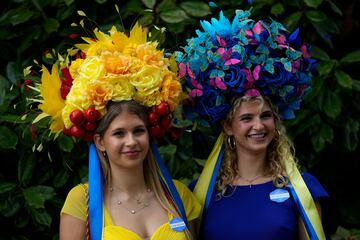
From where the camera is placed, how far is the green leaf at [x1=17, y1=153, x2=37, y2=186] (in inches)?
182

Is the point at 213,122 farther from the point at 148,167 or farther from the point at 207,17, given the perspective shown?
the point at 207,17

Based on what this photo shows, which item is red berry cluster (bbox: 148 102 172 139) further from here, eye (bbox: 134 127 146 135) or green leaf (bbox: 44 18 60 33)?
green leaf (bbox: 44 18 60 33)

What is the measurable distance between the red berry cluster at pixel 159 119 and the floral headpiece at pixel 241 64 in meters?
0.28

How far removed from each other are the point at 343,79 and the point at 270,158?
932 mm

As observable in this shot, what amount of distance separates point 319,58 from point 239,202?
1.28 meters

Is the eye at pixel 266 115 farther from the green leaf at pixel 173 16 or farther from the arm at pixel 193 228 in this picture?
the green leaf at pixel 173 16

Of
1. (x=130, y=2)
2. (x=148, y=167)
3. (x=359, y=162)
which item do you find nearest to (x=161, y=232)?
(x=148, y=167)

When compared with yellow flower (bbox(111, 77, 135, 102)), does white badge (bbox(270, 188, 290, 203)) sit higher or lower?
lower

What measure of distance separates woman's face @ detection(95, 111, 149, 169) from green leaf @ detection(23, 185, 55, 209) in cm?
72

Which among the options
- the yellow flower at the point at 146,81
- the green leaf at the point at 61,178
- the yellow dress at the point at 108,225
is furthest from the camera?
the green leaf at the point at 61,178

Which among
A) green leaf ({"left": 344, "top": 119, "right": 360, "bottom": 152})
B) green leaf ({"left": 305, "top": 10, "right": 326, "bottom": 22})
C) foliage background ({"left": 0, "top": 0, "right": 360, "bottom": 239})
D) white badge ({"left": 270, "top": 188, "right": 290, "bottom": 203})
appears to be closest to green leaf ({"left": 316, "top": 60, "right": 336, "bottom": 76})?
foliage background ({"left": 0, "top": 0, "right": 360, "bottom": 239})

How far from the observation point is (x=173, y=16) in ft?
15.7

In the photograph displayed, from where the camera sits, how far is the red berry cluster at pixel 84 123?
387cm

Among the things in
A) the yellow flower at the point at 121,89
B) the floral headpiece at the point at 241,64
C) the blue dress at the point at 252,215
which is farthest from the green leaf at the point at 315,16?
the yellow flower at the point at 121,89
